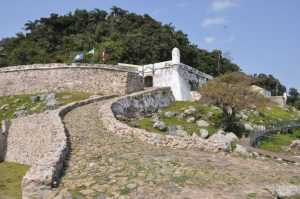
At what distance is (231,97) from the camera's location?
2836 cm

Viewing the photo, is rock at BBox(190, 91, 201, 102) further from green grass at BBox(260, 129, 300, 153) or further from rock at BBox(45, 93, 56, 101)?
rock at BBox(45, 93, 56, 101)

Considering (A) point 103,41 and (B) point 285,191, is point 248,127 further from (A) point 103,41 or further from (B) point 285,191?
(A) point 103,41

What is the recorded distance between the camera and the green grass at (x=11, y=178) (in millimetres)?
12180

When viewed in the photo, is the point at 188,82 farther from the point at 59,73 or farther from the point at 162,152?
the point at 162,152

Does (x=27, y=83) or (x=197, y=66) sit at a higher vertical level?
(x=197, y=66)

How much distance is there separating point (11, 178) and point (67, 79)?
791 inches

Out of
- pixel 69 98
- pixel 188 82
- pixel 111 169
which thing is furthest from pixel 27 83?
pixel 111 169

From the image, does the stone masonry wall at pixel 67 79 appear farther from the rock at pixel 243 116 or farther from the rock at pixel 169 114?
the rock at pixel 243 116

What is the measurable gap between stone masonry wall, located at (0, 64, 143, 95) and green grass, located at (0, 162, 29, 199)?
48.4 feet

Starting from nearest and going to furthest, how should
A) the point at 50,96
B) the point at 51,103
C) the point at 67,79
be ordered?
1. the point at 51,103
2. the point at 50,96
3. the point at 67,79

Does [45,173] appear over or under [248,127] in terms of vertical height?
over

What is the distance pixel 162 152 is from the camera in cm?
1185

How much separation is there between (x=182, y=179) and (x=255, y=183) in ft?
6.08

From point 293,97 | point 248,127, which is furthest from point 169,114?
point 293,97
